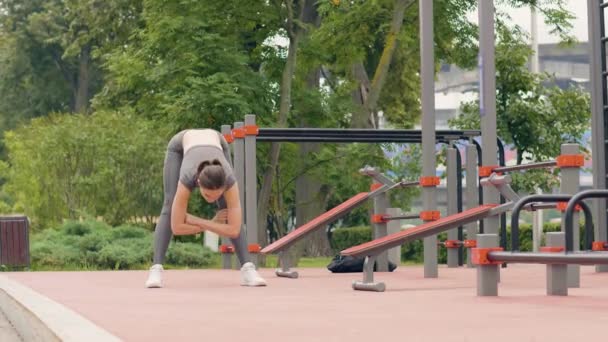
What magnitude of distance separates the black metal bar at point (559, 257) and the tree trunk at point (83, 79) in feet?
164

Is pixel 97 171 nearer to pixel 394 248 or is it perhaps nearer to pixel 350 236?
pixel 394 248

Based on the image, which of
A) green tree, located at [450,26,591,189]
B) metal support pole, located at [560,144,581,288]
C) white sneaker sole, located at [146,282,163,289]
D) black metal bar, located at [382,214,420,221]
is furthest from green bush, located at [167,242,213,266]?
metal support pole, located at [560,144,581,288]

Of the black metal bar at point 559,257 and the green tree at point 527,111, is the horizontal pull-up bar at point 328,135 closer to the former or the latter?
the black metal bar at point 559,257

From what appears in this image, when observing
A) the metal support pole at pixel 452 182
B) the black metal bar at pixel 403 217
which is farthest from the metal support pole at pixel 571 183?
the metal support pole at pixel 452 182

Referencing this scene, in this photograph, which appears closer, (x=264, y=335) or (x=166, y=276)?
(x=264, y=335)

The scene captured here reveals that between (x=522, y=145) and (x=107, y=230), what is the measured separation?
11.0 metres

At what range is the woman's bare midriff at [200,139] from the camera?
1357cm

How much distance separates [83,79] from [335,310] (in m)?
51.5

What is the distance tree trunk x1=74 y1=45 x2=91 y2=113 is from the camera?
59.9 m

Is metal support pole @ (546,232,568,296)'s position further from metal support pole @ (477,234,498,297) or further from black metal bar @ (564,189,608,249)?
black metal bar @ (564,189,608,249)

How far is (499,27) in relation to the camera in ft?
103

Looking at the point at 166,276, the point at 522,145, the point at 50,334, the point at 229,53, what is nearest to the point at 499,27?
the point at 522,145

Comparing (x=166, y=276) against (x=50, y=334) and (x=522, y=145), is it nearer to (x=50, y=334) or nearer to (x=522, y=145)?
(x=50, y=334)

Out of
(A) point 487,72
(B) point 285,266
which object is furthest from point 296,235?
(A) point 487,72
